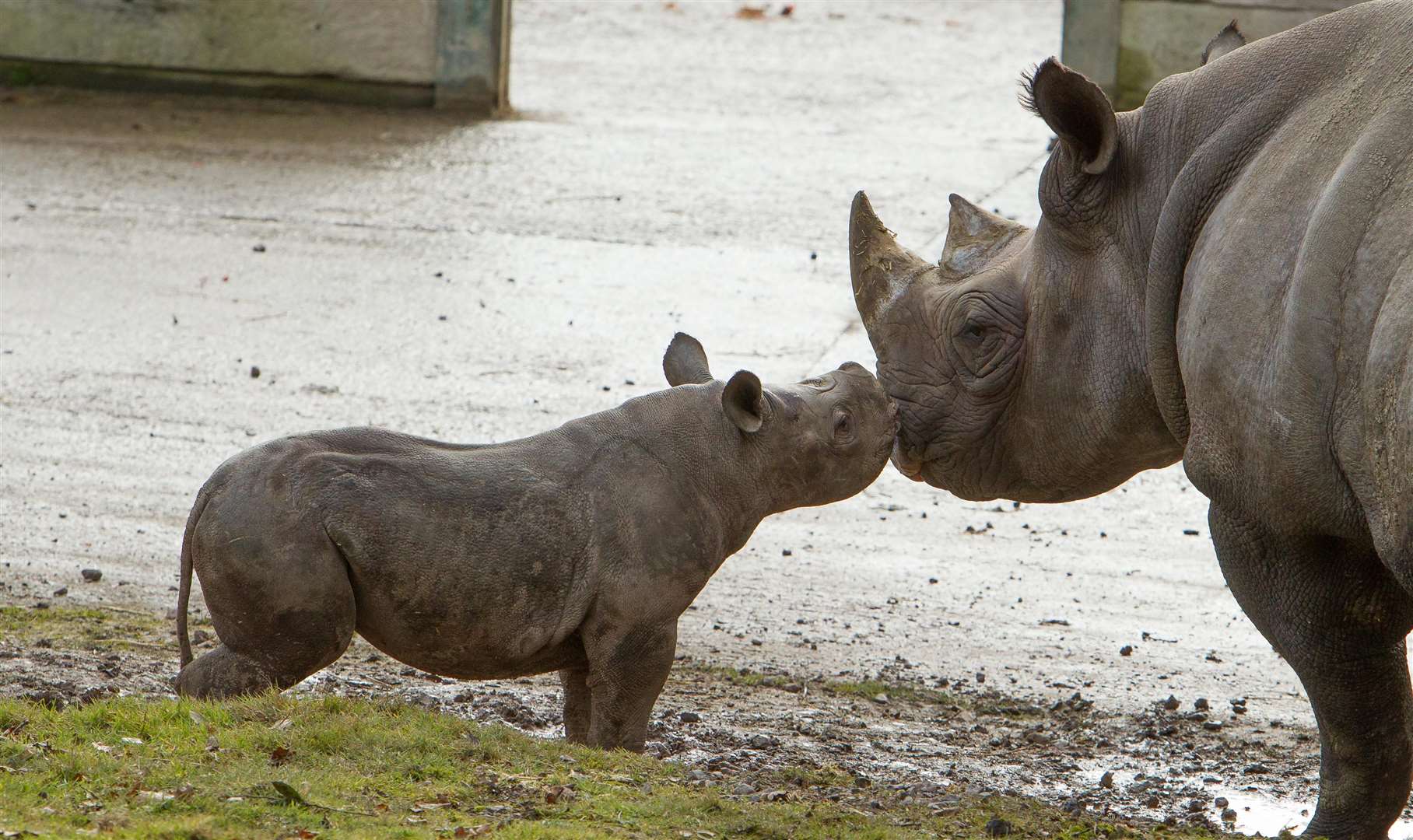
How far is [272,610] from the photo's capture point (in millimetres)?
4723

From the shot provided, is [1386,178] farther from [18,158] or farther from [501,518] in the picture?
[18,158]

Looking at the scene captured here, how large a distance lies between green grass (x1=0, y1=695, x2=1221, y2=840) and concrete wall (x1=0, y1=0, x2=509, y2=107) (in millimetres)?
10003

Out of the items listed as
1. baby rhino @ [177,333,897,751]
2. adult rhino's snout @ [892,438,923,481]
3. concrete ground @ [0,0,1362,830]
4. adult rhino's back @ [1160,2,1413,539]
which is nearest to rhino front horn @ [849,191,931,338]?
adult rhino's snout @ [892,438,923,481]

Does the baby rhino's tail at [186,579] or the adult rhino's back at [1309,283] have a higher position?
the adult rhino's back at [1309,283]

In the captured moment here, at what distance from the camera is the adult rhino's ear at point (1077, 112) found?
4582 mm

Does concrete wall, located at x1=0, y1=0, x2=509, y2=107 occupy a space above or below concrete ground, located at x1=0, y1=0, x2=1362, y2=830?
above

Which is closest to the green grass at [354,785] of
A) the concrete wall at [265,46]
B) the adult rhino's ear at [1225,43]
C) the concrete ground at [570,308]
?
the concrete ground at [570,308]

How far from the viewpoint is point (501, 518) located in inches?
193

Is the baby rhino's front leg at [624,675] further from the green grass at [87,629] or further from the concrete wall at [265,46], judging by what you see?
the concrete wall at [265,46]

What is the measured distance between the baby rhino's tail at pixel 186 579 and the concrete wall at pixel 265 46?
31.6ft

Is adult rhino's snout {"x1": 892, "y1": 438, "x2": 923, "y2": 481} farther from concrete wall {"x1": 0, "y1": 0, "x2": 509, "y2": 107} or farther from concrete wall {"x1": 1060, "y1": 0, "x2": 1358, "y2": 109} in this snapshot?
concrete wall {"x1": 0, "y1": 0, "x2": 509, "y2": 107}

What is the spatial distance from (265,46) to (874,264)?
32.5 ft

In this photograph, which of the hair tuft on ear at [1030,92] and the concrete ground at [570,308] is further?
the concrete ground at [570,308]

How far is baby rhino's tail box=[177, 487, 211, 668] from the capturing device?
192 inches
